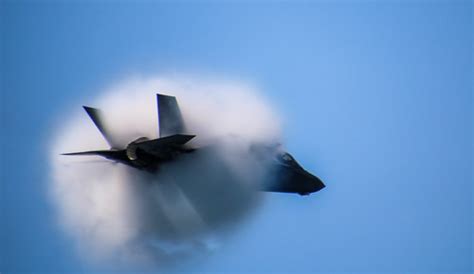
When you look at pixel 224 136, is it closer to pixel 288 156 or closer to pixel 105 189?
pixel 288 156

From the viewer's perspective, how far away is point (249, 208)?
23.0 metres

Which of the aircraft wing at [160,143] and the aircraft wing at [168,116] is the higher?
the aircraft wing at [168,116]

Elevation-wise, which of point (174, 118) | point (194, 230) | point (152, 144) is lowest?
point (194, 230)

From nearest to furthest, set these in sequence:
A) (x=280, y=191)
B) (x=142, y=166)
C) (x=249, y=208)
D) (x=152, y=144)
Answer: (x=152, y=144) → (x=142, y=166) → (x=280, y=191) → (x=249, y=208)

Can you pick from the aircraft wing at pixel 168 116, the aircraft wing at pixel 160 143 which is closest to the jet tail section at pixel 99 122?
the aircraft wing at pixel 160 143

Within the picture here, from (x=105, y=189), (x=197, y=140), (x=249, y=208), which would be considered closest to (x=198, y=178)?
(x=197, y=140)

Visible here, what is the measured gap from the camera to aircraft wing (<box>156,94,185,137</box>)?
1875 centimetres

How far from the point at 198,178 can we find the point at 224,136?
2.36m

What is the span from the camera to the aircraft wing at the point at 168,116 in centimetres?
1875

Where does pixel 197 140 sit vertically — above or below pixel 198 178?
above

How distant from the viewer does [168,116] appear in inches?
749

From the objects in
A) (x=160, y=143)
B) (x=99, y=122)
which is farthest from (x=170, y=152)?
(x=99, y=122)

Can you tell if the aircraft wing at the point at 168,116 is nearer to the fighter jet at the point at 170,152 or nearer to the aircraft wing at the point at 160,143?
the fighter jet at the point at 170,152

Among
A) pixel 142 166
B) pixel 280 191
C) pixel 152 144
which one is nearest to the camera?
pixel 152 144
